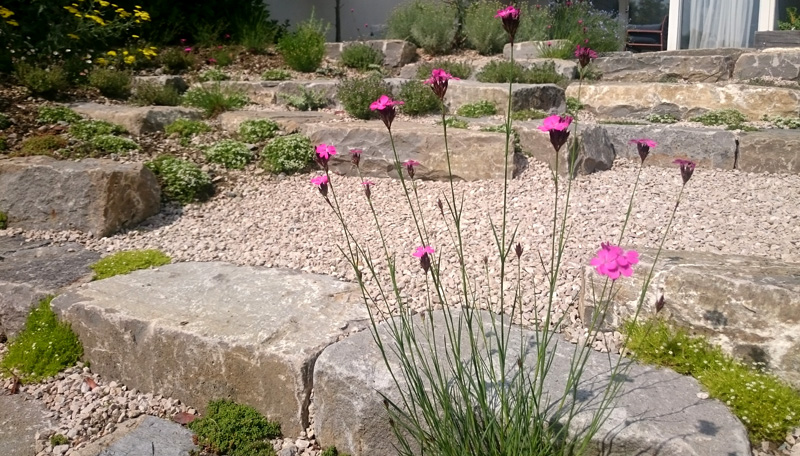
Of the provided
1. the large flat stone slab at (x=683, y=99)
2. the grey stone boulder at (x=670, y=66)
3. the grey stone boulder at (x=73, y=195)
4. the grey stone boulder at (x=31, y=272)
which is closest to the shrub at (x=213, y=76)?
the grey stone boulder at (x=73, y=195)

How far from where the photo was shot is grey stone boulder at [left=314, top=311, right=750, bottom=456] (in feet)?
6.08

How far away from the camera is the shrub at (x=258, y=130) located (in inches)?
213

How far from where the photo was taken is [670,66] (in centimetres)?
688

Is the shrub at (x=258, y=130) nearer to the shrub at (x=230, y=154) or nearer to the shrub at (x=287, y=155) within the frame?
the shrub at (x=230, y=154)

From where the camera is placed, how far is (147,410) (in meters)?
2.68

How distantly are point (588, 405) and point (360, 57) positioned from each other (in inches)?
278

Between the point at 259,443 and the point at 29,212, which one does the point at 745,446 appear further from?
the point at 29,212

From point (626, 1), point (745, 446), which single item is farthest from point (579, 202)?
point (626, 1)

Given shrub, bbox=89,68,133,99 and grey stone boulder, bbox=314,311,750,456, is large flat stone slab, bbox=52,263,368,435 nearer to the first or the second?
grey stone boulder, bbox=314,311,750,456

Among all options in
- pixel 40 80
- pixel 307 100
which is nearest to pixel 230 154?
pixel 307 100

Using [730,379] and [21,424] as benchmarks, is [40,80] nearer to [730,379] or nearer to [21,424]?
[21,424]

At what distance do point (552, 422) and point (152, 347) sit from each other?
1.76 meters

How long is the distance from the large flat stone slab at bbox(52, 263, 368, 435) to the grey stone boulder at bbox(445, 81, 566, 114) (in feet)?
11.2

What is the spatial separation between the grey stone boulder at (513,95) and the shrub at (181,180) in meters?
2.60
